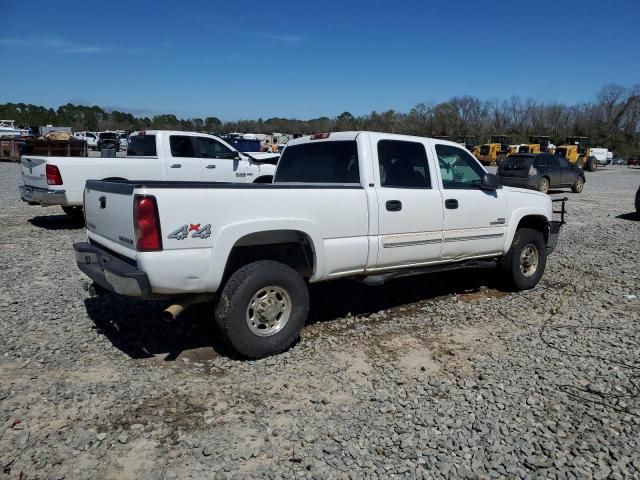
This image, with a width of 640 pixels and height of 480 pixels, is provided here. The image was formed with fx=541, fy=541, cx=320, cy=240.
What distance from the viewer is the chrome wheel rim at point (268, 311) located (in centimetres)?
443

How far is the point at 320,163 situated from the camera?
5.70 meters

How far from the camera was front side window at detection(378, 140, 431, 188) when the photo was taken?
532cm

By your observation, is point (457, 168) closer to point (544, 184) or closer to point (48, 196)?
point (48, 196)

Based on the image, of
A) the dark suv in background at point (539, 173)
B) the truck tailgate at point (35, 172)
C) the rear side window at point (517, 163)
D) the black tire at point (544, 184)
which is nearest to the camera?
the truck tailgate at point (35, 172)

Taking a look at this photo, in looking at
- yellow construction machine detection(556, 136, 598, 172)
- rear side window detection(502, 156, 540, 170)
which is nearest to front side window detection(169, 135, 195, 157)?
rear side window detection(502, 156, 540, 170)

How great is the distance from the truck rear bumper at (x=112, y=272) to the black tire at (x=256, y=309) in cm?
63

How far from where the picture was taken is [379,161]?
528 cm

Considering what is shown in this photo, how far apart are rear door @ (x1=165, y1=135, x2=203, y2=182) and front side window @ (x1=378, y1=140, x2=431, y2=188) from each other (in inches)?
252

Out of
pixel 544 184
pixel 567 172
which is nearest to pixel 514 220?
pixel 544 184

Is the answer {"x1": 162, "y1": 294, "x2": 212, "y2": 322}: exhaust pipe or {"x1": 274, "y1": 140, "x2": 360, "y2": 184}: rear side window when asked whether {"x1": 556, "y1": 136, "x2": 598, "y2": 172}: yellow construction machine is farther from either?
{"x1": 162, "y1": 294, "x2": 212, "y2": 322}: exhaust pipe

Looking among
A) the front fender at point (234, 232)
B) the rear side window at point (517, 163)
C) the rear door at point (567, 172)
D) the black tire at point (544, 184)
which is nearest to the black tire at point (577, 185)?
the rear door at point (567, 172)

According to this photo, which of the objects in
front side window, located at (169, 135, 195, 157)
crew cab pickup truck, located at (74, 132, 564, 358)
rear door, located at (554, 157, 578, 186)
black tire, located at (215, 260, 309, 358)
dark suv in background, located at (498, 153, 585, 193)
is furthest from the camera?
rear door, located at (554, 157, 578, 186)

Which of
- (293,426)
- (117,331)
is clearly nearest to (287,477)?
(293,426)

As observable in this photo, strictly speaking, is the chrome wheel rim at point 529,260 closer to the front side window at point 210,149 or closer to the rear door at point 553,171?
the front side window at point 210,149
